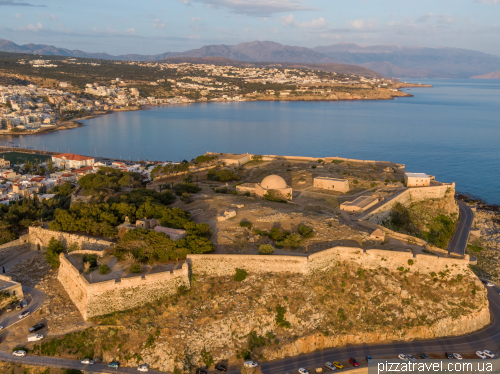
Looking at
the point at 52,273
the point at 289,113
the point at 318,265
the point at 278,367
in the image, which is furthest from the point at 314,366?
the point at 289,113

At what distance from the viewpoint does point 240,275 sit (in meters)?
17.3

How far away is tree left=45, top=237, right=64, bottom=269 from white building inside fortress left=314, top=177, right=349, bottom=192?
19.6 meters

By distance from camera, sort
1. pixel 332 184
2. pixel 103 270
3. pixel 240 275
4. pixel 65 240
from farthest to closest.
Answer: pixel 332 184 → pixel 65 240 → pixel 240 275 → pixel 103 270

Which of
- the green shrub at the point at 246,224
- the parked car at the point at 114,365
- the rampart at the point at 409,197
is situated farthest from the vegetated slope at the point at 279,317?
the rampart at the point at 409,197

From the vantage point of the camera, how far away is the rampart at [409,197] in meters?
26.1

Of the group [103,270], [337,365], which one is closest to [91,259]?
[103,270]

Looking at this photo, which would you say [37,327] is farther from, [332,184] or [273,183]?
[332,184]

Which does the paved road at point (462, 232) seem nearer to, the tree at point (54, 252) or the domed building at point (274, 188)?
the domed building at point (274, 188)

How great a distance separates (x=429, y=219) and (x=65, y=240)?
25.1 metres

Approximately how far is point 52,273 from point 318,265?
12.6 metres

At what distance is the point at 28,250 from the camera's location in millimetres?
22297

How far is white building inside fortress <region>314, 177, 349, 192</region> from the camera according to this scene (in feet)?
102

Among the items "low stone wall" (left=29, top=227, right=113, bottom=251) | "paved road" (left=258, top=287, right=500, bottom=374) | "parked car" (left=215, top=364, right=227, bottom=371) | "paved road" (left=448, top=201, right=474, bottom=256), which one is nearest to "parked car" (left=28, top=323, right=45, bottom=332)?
"low stone wall" (left=29, top=227, right=113, bottom=251)

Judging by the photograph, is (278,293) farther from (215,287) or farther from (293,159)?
(293,159)
